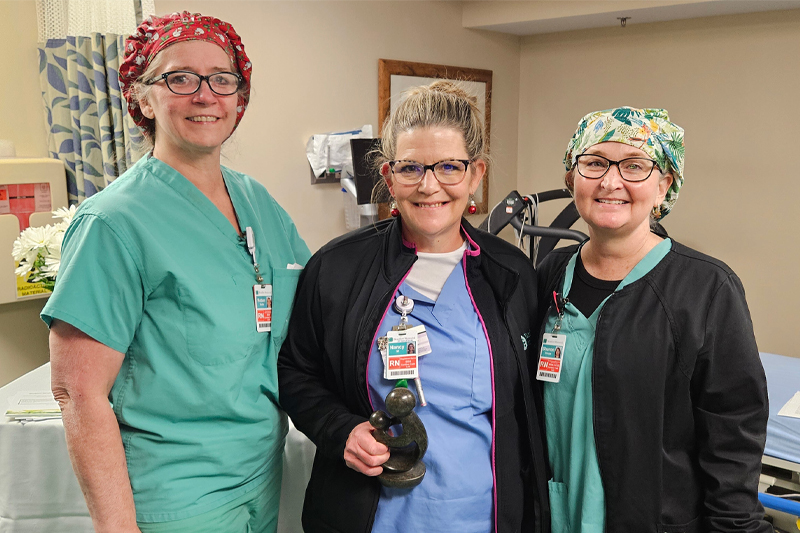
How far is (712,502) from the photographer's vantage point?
3.86 ft

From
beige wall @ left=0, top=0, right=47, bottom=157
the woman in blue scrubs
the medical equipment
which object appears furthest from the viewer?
the medical equipment

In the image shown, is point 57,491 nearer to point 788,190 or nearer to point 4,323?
point 4,323

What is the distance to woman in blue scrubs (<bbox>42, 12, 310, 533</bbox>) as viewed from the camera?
1122mm

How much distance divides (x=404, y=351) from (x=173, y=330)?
1.49ft

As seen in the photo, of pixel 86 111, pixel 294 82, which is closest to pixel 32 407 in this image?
pixel 86 111

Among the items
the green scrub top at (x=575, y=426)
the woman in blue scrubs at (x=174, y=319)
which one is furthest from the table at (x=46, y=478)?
the green scrub top at (x=575, y=426)

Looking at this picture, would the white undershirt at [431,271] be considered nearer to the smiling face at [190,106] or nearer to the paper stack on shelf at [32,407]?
the smiling face at [190,106]

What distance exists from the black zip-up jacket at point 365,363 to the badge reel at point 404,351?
0.05m

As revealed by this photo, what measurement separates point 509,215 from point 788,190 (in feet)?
8.09

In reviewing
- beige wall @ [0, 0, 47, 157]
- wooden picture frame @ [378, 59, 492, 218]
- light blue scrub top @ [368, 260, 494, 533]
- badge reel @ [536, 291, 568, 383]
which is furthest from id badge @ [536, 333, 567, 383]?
wooden picture frame @ [378, 59, 492, 218]

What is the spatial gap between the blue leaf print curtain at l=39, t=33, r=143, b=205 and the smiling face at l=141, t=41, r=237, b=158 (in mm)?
1671

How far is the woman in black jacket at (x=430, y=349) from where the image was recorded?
1252 millimetres

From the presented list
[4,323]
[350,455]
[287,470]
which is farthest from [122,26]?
[350,455]

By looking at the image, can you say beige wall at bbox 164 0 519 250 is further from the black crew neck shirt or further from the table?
the black crew neck shirt
